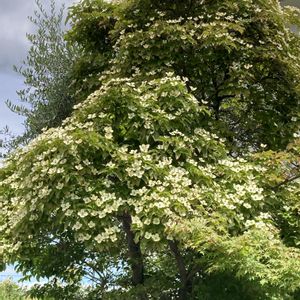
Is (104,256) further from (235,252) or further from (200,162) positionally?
(235,252)

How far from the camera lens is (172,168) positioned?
3982mm

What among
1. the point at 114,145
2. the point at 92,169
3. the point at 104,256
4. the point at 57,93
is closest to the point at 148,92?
the point at 114,145

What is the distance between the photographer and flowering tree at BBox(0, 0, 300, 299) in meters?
3.63

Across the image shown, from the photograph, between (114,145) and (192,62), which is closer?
(114,145)

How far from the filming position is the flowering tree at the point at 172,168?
363 cm

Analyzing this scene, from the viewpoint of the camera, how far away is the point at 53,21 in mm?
7492

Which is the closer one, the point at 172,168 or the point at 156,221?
the point at 156,221

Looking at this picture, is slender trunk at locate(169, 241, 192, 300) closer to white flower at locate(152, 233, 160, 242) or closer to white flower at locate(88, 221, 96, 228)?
white flower at locate(152, 233, 160, 242)

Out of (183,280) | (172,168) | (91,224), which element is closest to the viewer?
(91,224)

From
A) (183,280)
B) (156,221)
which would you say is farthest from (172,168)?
(183,280)

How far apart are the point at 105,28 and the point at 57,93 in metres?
1.26

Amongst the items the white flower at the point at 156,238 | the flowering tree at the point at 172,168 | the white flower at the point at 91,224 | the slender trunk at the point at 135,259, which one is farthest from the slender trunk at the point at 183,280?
the white flower at the point at 91,224

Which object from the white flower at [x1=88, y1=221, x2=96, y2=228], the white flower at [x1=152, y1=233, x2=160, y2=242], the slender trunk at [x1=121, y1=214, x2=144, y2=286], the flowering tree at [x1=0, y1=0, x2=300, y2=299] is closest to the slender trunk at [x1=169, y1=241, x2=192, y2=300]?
the flowering tree at [x1=0, y1=0, x2=300, y2=299]

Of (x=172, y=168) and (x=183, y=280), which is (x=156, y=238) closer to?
(x=172, y=168)
